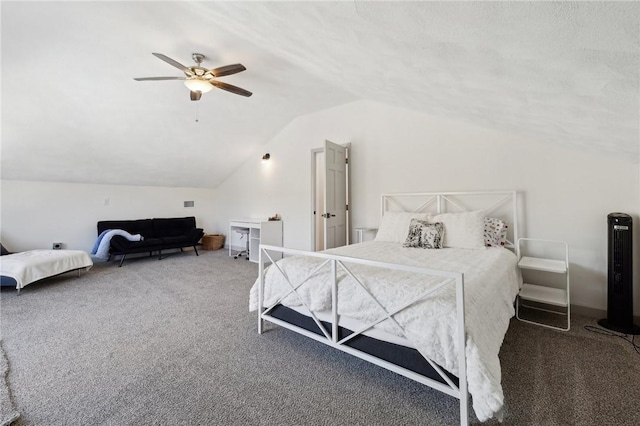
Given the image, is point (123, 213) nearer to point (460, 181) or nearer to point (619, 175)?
point (460, 181)

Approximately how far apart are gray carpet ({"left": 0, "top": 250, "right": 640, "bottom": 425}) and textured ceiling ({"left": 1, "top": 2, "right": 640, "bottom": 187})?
154 centimetres

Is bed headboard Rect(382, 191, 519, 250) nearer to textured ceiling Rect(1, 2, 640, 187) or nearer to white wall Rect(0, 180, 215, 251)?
textured ceiling Rect(1, 2, 640, 187)

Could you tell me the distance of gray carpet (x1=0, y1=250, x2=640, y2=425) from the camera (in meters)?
1.40

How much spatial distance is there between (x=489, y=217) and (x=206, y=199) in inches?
246

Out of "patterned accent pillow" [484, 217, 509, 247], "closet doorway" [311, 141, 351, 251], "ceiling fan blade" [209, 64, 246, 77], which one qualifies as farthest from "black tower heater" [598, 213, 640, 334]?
"ceiling fan blade" [209, 64, 246, 77]

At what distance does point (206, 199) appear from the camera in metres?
6.83

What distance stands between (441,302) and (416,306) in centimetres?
13

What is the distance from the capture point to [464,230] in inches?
113

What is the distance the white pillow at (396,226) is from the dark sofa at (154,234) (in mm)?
4165

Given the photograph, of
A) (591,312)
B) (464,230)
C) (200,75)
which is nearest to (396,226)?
(464,230)

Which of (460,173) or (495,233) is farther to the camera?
(460,173)

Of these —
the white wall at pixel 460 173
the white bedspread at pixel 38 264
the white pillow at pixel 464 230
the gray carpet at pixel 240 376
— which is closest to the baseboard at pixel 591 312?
the white wall at pixel 460 173

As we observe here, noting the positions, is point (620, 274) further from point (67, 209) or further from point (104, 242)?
point (67, 209)

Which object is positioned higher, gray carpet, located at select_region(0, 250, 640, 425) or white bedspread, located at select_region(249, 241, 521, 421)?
white bedspread, located at select_region(249, 241, 521, 421)
